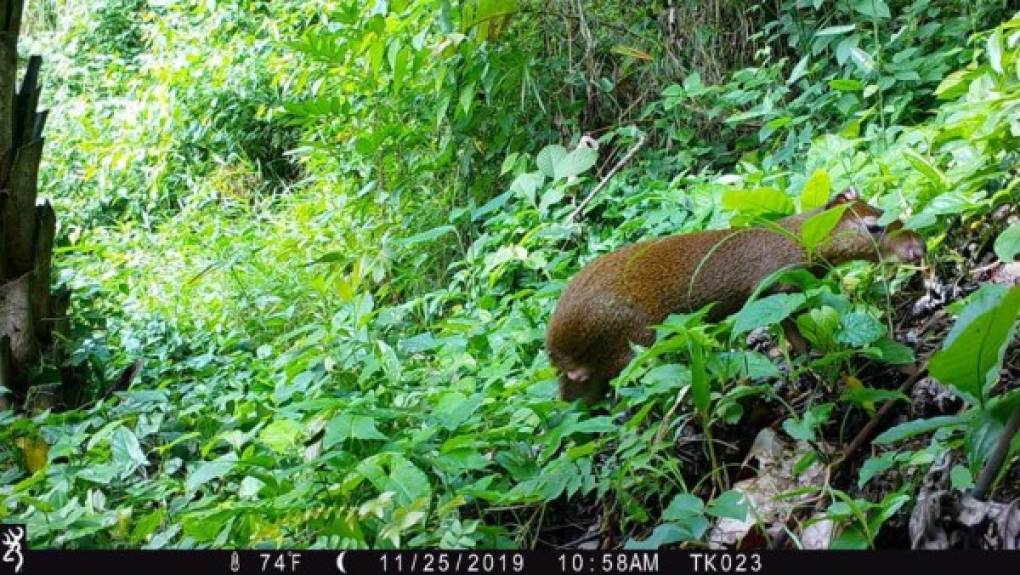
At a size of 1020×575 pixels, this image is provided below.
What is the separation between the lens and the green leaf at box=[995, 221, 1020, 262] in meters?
3.18

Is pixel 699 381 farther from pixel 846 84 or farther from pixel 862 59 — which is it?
pixel 862 59

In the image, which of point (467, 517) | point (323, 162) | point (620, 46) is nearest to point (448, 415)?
point (467, 517)

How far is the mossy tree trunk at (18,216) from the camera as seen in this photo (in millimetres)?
4621

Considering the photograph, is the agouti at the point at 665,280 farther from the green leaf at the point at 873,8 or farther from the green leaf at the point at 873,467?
the green leaf at the point at 873,8

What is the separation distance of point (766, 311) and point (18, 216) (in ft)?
10.5

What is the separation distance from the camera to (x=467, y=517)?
296cm

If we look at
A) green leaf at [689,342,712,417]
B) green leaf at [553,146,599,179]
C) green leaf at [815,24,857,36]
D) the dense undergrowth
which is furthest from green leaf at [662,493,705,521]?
green leaf at [815,24,857,36]

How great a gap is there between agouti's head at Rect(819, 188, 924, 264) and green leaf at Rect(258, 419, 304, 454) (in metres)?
1.71

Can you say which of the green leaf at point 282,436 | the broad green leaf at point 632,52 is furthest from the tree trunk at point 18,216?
the broad green leaf at point 632,52

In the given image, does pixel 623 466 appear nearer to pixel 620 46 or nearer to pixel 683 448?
pixel 683 448

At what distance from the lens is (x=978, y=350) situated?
2.22 m

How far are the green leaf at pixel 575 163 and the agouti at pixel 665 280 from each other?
4.06 ft

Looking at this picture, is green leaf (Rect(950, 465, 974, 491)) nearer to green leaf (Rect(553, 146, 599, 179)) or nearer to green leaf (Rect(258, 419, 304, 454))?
green leaf (Rect(258, 419, 304, 454))

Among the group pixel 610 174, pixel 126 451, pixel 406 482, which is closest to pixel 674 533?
pixel 406 482
